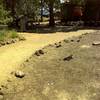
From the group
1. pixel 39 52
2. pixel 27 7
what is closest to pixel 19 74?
pixel 39 52

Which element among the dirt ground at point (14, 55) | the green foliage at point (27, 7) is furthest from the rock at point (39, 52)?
the green foliage at point (27, 7)

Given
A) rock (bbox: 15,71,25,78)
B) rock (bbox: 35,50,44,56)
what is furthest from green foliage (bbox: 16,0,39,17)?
rock (bbox: 15,71,25,78)

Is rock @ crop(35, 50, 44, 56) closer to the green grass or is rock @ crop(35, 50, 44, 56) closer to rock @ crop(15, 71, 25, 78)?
rock @ crop(15, 71, 25, 78)

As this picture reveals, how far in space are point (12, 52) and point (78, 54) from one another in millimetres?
2540

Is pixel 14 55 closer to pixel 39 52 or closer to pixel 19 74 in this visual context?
pixel 39 52

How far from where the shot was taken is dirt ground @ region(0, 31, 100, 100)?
33.7ft

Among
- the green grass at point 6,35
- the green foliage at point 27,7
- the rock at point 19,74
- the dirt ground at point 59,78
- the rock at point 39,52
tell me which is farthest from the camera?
the green foliage at point 27,7

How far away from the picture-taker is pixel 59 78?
11414 mm

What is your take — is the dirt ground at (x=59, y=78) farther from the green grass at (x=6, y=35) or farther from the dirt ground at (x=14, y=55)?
the green grass at (x=6, y=35)

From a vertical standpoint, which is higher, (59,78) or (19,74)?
(19,74)

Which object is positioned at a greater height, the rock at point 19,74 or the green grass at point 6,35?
the green grass at point 6,35

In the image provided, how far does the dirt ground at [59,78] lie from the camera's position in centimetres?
1026

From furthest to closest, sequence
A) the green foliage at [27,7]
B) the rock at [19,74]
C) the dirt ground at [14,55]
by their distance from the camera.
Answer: the green foliage at [27,7] < the dirt ground at [14,55] < the rock at [19,74]

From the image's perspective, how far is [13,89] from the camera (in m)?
10.5
